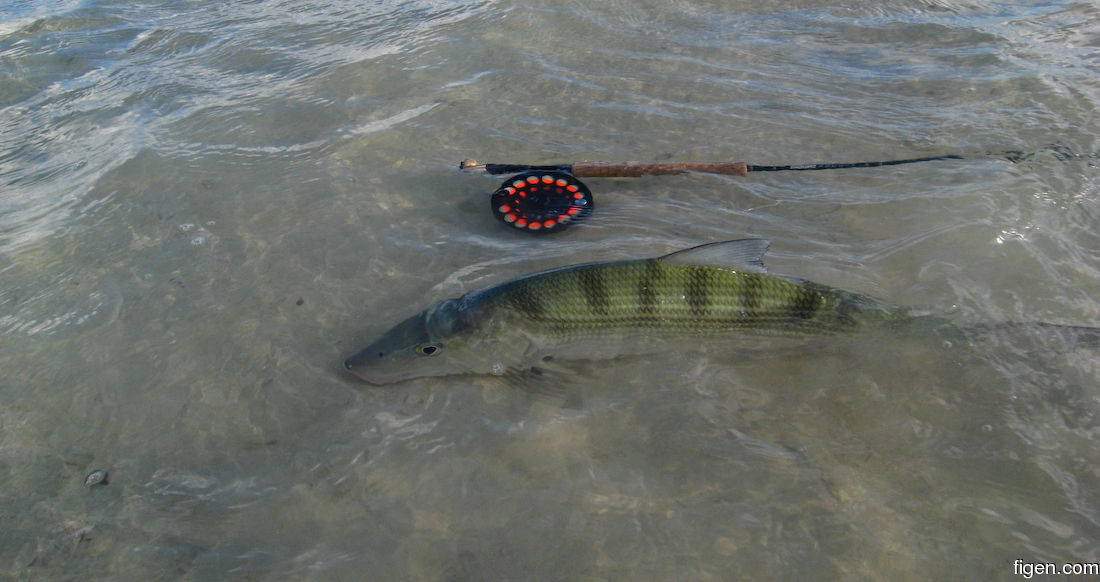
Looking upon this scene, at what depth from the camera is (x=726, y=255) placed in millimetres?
3959

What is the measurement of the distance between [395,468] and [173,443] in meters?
1.29

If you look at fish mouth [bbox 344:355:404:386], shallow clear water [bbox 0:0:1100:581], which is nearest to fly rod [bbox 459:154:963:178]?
shallow clear water [bbox 0:0:1100:581]

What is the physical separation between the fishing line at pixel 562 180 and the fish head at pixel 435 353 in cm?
142

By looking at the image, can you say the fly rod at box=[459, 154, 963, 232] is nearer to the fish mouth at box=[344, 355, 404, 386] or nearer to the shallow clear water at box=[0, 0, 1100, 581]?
the shallow clear water at box=[0, 0, 1100, 581]

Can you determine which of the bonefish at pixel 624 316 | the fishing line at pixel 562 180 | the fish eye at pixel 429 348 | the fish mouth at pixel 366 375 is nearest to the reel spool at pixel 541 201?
the fishing line at pixel 562 180

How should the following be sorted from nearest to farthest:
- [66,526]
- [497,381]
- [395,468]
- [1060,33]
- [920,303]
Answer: [66,526], [395,468], [497,381], [920,303], [1060,33]

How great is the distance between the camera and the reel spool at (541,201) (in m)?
5.25

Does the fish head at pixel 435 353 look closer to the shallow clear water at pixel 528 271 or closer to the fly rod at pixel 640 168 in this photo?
the shallow clear water at pixel 528 271

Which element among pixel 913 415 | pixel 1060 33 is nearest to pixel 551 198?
pixel 913 415

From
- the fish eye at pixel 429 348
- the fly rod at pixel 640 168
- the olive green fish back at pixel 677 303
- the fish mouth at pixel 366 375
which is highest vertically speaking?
the fly rod at pixel 640 168

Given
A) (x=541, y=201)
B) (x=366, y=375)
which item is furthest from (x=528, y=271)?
(x=366, y=375)

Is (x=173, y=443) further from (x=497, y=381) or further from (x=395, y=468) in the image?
(x=497, y=381)

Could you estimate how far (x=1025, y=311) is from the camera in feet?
13.9

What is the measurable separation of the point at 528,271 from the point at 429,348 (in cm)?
111
